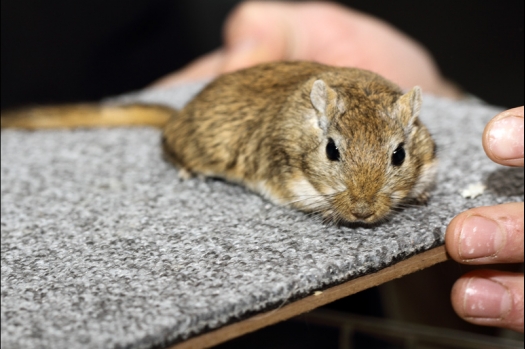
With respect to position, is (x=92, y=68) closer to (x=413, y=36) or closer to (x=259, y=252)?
(x=413, y=36)

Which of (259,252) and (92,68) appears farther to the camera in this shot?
(92,68)

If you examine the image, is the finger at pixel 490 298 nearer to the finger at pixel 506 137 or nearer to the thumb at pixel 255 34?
the finger at pixel 506 137

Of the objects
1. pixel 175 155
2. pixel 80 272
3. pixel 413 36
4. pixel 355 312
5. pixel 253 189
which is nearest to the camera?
pixel 80 272

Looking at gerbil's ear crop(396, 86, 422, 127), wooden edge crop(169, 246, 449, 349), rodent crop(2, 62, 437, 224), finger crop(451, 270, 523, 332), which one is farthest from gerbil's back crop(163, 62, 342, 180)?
finger crop(451, 270, 523, 332)

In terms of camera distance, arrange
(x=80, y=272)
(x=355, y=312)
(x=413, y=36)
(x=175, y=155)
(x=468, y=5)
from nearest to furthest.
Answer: (x=80, y=272)
(x=175, y=155)
(x=355, y=312)
(x=468, y=5)
(x=413, y=36)

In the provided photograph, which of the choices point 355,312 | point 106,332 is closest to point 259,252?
point 106,332

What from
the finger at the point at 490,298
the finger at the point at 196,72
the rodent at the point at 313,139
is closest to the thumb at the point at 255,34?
the finger at the point at 196,72
